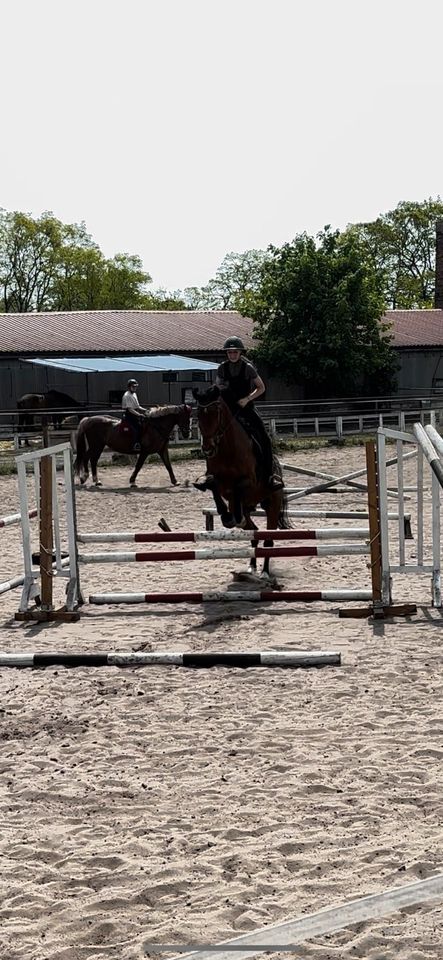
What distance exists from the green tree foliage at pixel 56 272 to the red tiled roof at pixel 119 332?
2340 centimetres

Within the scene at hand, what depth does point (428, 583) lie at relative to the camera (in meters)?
10.6

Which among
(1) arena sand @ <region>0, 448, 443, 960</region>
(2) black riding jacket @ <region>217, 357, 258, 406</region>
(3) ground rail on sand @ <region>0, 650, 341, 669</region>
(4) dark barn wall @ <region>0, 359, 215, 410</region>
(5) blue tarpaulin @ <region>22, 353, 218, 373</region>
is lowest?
(1) arena sand @ <region>0, 448, 443, 960</region>

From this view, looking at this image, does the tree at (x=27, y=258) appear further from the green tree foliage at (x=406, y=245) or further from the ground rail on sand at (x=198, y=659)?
the ground rail on sand at (x=198, y=659)

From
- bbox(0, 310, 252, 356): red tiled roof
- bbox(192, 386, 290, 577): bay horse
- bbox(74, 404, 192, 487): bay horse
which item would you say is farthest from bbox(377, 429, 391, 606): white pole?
bbox(0, 310, 252, 356): red tiled roof

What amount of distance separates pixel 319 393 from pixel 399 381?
4.13 m

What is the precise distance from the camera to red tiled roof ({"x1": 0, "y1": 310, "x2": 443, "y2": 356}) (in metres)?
34.4

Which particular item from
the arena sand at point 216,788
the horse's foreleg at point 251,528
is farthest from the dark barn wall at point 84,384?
the arena sand at point 216,788

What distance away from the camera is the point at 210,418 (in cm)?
991

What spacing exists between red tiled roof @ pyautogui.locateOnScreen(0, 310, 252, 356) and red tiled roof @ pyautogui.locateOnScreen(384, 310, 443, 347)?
18.8 ft

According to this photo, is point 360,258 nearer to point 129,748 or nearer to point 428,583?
point 428,583

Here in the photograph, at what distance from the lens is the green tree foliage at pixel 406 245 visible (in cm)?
6194

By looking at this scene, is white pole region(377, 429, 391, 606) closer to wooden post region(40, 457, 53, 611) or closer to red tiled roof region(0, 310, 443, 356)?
wooden post region(40, 457, 53, 611)

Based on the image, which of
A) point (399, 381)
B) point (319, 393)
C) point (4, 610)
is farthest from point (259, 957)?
point (399, 381)

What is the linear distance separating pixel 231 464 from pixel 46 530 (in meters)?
1.98
